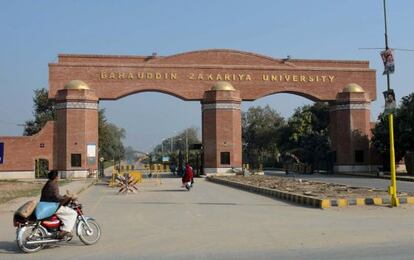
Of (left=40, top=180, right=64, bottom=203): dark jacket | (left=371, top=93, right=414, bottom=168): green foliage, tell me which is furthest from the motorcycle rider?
(left=371, top=93, right=414, bottom=168): green foliage

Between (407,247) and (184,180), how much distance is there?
19.7 metres

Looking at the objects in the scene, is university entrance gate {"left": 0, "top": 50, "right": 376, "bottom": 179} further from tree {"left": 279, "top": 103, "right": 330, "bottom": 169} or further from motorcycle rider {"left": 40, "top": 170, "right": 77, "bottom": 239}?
motorcycle rider {"left": 40, "top": 170, "right": 77, "bottom": 239}

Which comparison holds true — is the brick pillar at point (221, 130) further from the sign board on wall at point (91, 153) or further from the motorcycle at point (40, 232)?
the motorcycle at point (40, 232)

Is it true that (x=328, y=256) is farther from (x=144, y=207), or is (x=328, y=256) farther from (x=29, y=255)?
(x=144, y=207)

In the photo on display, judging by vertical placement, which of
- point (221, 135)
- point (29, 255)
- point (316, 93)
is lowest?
point (29, 255)

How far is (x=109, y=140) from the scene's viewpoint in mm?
91312

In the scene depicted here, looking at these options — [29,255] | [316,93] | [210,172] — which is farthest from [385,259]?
[316,93]

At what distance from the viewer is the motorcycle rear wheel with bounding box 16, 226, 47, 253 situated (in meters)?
10.0

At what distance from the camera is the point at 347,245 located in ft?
33.3

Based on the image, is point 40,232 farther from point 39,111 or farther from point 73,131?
point 39,111

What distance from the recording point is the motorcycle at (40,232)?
10.1 metres

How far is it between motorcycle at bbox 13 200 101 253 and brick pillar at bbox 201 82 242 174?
37.3 m

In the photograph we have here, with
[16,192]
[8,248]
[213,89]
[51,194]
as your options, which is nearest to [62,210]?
[51,194]

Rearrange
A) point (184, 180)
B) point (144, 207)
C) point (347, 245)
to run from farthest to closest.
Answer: point (184, 180)
point (144, 207)
point (347, 245)
